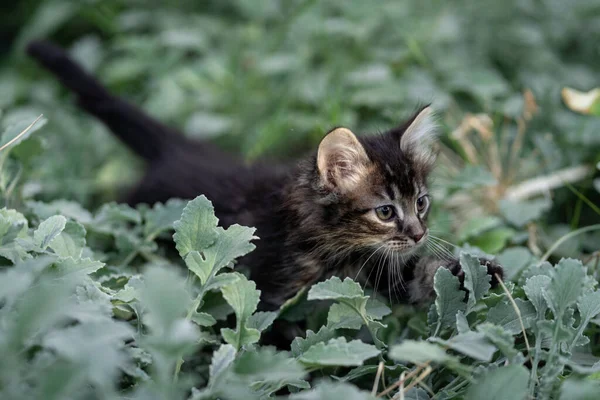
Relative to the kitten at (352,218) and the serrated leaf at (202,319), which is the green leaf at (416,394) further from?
the serrated leaf at (202,319)

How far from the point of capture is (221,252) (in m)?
1.78

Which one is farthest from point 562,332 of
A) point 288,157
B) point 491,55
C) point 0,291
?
point 491,55

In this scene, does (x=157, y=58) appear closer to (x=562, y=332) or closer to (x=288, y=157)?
(x=288, y=157)

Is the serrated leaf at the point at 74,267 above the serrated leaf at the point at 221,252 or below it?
below

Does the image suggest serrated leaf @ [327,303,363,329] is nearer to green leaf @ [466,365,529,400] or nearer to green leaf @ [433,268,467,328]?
green leaf @ [433,268,467,328]

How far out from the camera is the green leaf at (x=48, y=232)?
5.97 feet

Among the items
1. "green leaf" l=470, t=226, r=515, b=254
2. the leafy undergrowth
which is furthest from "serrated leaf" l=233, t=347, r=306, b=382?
"green leaf" l=470, t=226, r=515, b=254

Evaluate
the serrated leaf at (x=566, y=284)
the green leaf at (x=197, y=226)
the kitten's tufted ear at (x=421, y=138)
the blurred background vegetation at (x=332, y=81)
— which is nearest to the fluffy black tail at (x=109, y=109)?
the blurred background vegetation at (x=332, y=81)

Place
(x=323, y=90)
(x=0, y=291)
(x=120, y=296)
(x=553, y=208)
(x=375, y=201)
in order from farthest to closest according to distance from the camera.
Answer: (x=323, y=90) < (x=553, y=208) < (x=375, y=201) < (x=120, y=296) < (x=0, y=291)

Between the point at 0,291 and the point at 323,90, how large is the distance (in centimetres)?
259

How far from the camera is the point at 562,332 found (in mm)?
1639

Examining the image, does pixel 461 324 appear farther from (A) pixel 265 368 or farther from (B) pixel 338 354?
(A) pixel 265 368

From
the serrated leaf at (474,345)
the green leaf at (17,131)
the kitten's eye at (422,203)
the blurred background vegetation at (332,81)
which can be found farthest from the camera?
the blurred background vegetation at (332,81)

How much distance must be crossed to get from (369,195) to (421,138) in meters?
0.38
